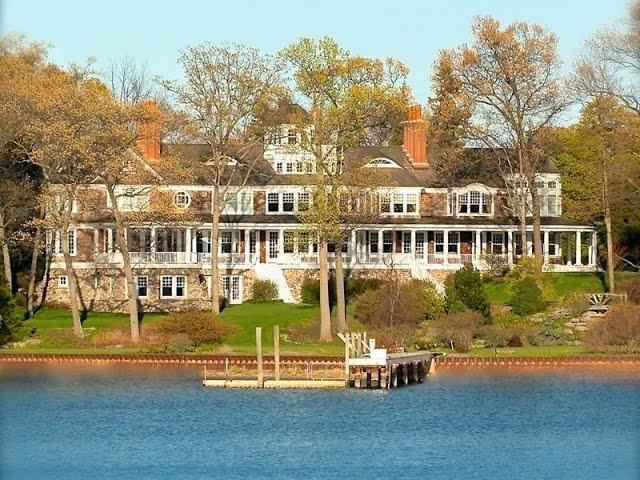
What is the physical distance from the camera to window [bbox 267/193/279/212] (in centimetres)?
9456

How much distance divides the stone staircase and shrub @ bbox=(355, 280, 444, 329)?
31.2 feet

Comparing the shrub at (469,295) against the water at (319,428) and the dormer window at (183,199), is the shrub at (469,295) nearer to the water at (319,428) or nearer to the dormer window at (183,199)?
the water at (319,428)

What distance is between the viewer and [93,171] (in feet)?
261

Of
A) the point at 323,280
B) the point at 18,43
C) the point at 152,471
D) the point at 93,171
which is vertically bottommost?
the point at 152,471

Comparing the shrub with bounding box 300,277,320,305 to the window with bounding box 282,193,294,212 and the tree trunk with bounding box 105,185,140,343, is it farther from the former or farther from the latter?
the tree trunk with bounding box 105,185,140,343

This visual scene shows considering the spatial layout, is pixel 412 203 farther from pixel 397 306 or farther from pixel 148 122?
pixel 148 122

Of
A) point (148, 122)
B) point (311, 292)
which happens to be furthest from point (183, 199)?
point (148, 122)

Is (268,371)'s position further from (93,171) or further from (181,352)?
(93,171)

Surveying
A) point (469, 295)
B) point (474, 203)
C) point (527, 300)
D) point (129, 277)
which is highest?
point (474, 203)

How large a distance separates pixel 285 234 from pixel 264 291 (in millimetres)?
4288

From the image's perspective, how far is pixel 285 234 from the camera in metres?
92.0

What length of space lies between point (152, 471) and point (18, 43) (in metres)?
53.0

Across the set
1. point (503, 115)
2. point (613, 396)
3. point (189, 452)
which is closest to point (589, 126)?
point (503, 115)

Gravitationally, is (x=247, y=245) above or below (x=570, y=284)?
above
